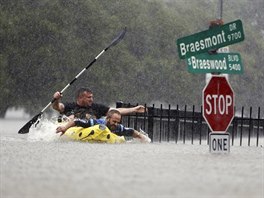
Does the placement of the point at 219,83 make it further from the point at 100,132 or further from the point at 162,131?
the point at 162,131

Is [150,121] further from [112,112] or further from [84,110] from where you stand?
[112,112]

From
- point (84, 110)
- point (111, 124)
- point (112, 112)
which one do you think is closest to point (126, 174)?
point (112, 112)

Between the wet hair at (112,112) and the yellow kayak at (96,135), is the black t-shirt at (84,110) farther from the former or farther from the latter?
the yellow kayak at (96,135)

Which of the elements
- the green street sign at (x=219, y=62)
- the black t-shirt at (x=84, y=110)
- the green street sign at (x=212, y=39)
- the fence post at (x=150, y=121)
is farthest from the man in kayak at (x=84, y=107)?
the green street sign at (x=212, y=39)

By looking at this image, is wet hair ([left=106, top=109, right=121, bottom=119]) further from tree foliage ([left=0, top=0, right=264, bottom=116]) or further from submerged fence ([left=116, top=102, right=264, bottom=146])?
tree foliage ([left=0, top=0, right=264, bottom=116])

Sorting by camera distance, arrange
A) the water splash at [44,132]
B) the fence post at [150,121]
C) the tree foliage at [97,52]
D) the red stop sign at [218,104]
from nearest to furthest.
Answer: the red stop sign at [218,104], the water splash at [44,132], the fence post at [150,121], the tree foliage at [97,52]

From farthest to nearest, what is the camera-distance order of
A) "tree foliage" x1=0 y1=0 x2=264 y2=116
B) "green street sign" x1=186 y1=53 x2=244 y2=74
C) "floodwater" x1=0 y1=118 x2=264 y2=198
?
"tree foliage" x1=0 y1=0 x2=264 y2=116, "green street sign" x1=186 y1=53 x2=244 y2=74, "floodwater" x1=0 y1=118 x2=264 y2=198

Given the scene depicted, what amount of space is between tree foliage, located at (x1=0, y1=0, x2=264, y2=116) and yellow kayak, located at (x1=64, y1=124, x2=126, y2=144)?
35.8m

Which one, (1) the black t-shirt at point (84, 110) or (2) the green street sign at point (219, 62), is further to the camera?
(1) the black t-shirt at point (84, 110)

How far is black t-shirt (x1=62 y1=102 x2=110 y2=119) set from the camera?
74.3 feet

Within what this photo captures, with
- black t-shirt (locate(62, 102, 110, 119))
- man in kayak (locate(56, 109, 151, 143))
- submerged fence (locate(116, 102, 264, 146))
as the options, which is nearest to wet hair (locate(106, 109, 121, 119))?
man in kayak (locate(56, 109, 151, 143))

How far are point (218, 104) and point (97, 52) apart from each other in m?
47.6

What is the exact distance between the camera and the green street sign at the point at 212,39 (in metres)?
17.0

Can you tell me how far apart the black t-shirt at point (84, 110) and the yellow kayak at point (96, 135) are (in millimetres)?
777
